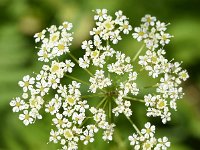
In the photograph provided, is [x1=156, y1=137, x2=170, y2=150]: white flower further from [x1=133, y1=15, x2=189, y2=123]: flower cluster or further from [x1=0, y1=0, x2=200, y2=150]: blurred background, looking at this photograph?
[x1=0, y1=0, x2=200, y2=150]: blurred background

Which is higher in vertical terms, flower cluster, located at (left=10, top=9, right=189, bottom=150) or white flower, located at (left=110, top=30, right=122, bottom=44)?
white flower, located at (left=110, top=30, right=122, bottom=44)

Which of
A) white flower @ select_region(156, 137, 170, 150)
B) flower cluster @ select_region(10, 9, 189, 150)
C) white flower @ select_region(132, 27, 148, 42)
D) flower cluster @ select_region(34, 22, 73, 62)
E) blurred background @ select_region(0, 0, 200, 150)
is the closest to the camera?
flower cluster @ select_region(10, 9, 189, 150)

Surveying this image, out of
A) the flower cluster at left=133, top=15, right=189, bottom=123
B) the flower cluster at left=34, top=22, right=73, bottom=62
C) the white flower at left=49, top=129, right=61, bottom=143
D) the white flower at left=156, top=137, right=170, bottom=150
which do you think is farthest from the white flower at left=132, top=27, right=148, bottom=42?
the white flower at left=49, top=129, right=61, bottom=143

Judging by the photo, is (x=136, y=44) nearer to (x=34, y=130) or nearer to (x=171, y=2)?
(x=171, y=2)

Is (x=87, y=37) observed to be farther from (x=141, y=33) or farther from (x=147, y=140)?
(x=147, y=140)

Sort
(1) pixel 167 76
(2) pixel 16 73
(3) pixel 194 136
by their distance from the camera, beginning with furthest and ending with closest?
(3) pixel 194 136 → (2) pixel 16 73 → (1) pixel 167 76

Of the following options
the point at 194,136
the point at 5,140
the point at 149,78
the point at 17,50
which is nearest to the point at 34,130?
the point at 5,140

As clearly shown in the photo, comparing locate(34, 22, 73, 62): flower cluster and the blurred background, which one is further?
the blurred background

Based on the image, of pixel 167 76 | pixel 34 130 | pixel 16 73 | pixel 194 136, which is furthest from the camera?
pixel 194 136

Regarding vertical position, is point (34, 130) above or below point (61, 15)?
below
